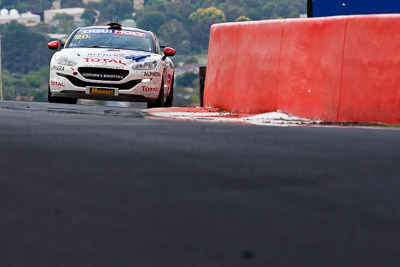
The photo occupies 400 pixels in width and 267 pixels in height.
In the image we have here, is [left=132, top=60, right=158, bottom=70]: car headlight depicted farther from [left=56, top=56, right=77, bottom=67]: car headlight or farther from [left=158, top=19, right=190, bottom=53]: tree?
[left=158, top=19, right=190, bottom=53]: tree

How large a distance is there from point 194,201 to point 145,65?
11711 millimetres

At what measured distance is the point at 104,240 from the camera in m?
3.98

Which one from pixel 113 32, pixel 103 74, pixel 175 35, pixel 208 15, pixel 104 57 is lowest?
pixel 103 74

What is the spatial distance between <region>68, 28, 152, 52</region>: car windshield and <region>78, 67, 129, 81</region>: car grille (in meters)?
0.91

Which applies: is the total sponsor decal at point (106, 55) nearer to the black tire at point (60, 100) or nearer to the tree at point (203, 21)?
the black tire at point (60, 100)

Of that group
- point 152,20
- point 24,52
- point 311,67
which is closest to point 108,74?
point 311,67

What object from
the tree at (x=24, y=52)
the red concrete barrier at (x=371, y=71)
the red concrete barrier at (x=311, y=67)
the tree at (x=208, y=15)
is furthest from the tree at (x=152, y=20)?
the red concrete barrier at (x=371, y=71)

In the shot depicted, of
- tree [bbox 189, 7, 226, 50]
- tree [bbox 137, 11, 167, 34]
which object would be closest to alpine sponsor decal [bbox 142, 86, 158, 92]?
tree [bbox 189, 7, 226, 50]

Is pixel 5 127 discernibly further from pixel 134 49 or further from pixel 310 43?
pixel 134 49

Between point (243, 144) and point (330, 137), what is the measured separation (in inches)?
54.4

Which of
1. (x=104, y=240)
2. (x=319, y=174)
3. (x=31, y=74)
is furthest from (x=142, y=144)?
(x=31, y=74)

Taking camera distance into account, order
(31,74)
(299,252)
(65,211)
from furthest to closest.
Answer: (31,74), (65,211), (299,252)

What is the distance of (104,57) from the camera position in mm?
16344

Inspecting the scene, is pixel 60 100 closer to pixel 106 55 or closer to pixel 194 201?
pixel 106 55
